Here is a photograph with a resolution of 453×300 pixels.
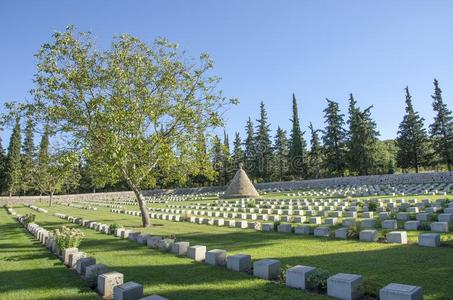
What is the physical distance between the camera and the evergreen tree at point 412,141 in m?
52.4

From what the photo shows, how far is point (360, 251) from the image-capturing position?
34.8 feet

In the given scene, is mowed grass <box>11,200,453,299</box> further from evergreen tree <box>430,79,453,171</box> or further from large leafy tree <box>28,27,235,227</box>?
evergreen tree <box>430,79,453,171</box>

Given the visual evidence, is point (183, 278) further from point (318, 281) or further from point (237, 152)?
point (237, 152)

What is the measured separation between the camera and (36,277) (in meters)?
9.52

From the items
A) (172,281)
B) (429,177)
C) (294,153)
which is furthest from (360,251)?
(294,153)

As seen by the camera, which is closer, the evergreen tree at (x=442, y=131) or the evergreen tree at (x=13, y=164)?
the evergreen tree at (x=442, y=131)

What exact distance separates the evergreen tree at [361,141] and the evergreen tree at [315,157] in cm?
815

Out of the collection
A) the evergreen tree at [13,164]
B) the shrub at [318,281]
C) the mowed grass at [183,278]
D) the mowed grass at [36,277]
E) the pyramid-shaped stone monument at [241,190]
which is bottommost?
the mowed grass at [36,277]

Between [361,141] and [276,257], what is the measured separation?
1847 inches

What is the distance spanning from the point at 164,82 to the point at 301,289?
1345cm

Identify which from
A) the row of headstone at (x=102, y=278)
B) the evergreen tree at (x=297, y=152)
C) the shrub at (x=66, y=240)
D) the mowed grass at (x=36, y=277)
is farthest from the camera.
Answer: the evergreen tree at (x=297, y=152)

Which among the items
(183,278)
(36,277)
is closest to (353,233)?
(183,278)

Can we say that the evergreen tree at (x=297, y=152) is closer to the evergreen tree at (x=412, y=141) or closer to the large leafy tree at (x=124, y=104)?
the evergreen tree at (x=412, y=141)

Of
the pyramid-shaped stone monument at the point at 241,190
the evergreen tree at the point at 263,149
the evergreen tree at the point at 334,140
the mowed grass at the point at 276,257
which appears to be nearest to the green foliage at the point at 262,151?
the evergreen tree at the point at 263,149
